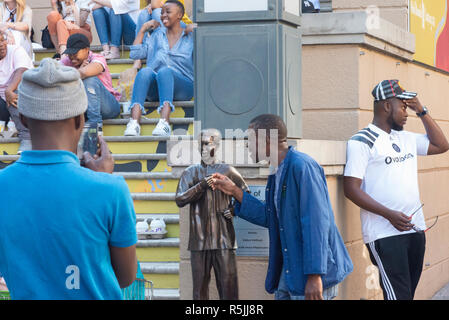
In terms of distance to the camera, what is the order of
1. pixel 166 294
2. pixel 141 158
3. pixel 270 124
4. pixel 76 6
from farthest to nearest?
1. pixel 76 6
2. pixel 141 158
3. pixel 166 294
4. pixel 270 124

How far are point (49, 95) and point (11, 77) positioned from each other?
723cm

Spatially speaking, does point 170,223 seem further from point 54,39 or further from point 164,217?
point 54,39

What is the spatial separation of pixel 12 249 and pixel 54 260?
16 centimetres

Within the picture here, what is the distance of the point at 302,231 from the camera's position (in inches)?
189

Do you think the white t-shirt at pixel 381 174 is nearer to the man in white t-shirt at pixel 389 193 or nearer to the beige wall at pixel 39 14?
the man in white t-shirt at pixel 389 193

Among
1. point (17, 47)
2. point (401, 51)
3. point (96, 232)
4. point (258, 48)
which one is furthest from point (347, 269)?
point (17, 47)

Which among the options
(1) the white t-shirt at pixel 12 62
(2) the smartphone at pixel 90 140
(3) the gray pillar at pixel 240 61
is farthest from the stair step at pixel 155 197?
(2) the smartphone at pixel 90 140

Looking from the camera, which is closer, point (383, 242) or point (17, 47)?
point (383, 242)

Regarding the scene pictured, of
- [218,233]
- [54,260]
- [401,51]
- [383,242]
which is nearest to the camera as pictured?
[54,260]

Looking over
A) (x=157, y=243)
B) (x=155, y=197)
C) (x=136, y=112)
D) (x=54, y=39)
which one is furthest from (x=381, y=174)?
(x=54, y=39)

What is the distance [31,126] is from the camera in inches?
107

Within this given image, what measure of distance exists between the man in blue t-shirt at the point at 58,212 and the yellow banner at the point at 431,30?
6888 mm

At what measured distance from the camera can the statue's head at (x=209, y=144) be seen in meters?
5.60
